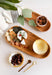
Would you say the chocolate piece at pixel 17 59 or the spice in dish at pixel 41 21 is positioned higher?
the spice in dish at pixel 41 21

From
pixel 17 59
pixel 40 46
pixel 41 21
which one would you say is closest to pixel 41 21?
pixel 41 21

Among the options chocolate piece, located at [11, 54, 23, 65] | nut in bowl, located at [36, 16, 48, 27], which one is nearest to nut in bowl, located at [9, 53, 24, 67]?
chocolate piece, located at [11, 54, 23, 65]

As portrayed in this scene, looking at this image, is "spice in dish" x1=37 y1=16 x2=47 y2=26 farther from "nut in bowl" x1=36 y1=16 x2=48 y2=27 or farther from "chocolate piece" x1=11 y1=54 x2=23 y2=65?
"chocolate piece" x1=11 y1=54 x2=23 y2=65

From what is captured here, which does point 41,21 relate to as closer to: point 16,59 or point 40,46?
point 40,46

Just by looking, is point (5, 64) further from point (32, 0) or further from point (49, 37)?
point (32, 0)

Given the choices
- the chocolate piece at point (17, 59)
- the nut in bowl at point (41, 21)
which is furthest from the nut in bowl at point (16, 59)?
the nut in bowl at point (41, 21)

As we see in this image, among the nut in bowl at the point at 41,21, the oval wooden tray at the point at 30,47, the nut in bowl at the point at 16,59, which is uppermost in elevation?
the nut in bowl at the point at 41,21

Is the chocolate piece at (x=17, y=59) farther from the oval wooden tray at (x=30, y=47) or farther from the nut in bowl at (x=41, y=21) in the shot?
the nut in bowl at (x=41, y=21)

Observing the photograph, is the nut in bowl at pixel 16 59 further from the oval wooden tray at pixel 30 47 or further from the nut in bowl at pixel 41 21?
the nut in bowl at pixel 41 21
